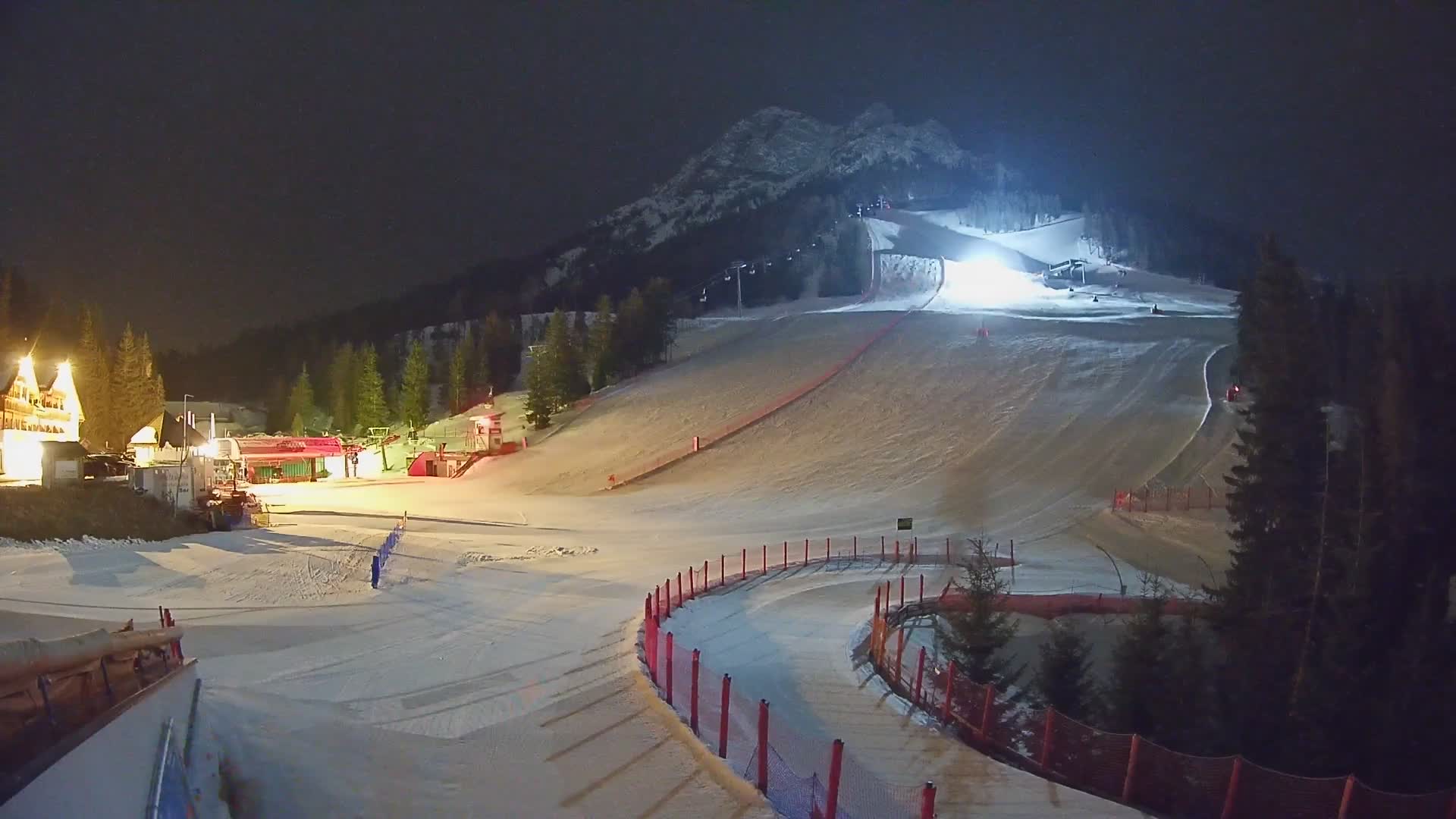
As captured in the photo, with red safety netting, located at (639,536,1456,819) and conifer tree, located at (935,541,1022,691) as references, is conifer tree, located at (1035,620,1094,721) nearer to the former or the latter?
conifer tree, located at (935,541,1022,691)

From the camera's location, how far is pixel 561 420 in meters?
64.1

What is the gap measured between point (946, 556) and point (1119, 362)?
3986 cm

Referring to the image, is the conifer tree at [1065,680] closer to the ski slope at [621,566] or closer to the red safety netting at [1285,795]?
the ski slope at [621,566]

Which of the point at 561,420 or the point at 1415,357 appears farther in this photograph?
the point at 561,420

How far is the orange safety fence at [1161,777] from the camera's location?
8.73 m

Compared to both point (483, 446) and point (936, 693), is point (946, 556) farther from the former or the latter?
point (483, 446)

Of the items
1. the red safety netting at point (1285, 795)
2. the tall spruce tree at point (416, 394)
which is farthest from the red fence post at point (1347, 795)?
the tall spruce tree at point (416, 394)

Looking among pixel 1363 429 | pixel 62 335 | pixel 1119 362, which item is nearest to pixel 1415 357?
pixel 1363 429

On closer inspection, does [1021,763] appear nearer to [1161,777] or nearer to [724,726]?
[1161,777]

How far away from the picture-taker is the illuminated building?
36.5 m

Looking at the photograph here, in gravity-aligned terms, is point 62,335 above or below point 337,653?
above

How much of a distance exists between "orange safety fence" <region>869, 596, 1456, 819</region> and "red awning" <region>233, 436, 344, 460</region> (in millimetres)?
52734

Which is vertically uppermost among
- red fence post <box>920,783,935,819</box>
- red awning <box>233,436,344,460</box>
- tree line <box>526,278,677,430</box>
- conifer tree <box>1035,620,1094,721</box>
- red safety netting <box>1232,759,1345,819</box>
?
tree line <box>526,278,677,430</box>

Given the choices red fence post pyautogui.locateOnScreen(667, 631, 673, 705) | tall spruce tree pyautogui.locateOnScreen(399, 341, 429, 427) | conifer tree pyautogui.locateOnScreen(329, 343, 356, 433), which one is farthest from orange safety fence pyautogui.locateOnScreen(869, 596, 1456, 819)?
conifer tree pyautogui.locateOnScreen(329, 343, 356, 433)
